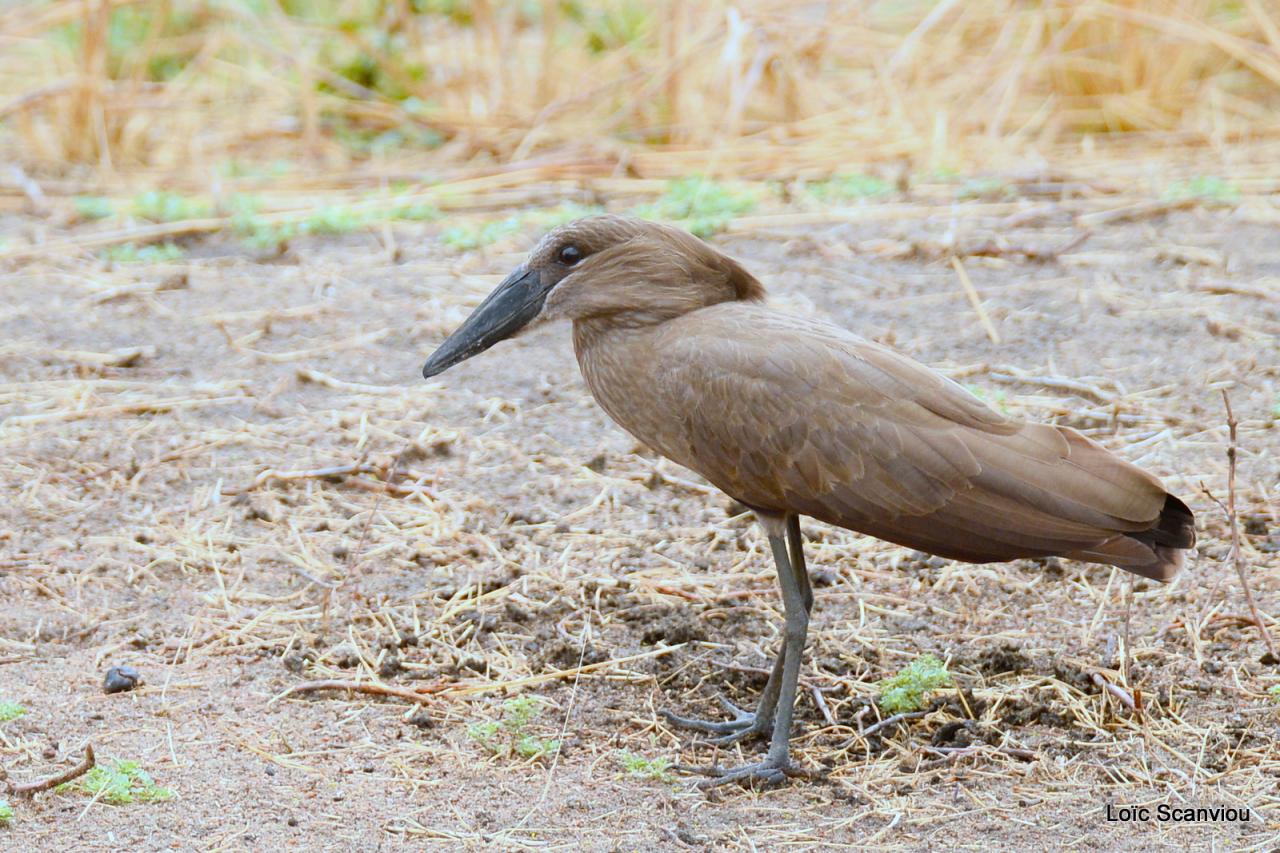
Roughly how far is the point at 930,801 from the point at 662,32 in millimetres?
6033

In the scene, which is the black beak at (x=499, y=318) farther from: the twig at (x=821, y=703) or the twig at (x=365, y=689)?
the twig at (x=821, y=703)

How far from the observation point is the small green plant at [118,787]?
293cm

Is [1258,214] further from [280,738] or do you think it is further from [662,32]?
[280,738]

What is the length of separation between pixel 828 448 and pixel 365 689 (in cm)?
127

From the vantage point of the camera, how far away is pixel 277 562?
411 cm

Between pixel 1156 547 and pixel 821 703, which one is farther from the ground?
Answer: pixel 1156 547

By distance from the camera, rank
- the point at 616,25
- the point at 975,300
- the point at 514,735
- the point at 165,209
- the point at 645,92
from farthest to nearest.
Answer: the point at 616,25, the point at 645,92, the point at 165,209, the point at 975,300, the point at 514,735

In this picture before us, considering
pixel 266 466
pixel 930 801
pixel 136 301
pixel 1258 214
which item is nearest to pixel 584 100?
pixel 136 301

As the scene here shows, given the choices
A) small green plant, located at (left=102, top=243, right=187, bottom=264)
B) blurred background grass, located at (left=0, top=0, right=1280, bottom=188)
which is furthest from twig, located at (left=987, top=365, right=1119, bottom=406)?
small green plant, located at (left=102, top=243, right=187, bottom=264)

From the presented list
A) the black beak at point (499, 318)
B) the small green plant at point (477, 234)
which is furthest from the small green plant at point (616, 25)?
the black beak at point (499, 318)

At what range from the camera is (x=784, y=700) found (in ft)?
10.6

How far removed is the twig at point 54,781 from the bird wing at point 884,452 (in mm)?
1454

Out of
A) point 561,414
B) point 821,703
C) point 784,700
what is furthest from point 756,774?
point 561,414

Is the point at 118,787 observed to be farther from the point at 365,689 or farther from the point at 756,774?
the point at 756,774
